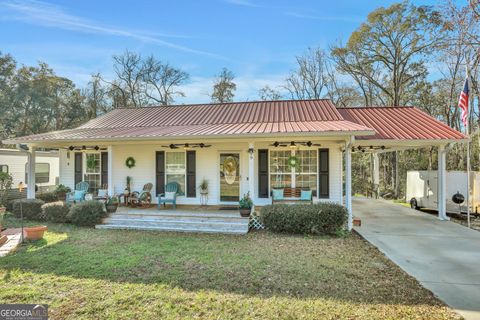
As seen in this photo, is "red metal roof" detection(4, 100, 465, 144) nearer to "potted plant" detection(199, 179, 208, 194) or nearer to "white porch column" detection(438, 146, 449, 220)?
"white porch column" detection(438, 146, 449, 220)

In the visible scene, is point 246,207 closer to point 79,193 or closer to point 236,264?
point 236,264

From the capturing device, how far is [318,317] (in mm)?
3545

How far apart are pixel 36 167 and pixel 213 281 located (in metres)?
14.4

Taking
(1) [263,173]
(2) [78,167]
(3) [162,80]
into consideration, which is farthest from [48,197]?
(3) [162,80]

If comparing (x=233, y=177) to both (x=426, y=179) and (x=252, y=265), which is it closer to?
(x=252, y=265)

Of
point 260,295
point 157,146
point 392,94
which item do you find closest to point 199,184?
point 157,146

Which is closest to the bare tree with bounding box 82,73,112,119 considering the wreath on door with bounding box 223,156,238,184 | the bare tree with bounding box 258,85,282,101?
the bare tree with bounding box 258,85,282,101

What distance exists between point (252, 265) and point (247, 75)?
23780 mm

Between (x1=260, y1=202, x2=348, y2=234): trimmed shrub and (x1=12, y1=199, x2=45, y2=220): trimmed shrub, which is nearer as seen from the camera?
(x1=260, y1=202, x2=348, y2=234): trimmed shrub

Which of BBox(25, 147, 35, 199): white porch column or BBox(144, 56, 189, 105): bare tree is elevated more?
BBox(144, 56, 189, 105): bare tree

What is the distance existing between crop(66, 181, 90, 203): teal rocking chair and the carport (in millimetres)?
9193

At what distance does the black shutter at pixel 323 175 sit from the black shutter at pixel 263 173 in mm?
1886

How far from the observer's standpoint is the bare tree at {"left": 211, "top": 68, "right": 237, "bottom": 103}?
2831 centimetres

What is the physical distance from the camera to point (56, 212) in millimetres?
9375
